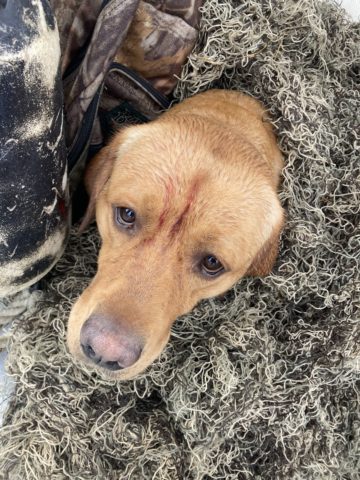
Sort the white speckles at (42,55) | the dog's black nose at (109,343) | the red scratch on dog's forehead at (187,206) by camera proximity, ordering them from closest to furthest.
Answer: the white speckles at (42,55) < the dog's black nose at (109,343) < the red scratch on dog's forehead at (187,206)

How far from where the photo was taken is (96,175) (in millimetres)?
1830

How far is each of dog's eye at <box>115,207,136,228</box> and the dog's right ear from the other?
0.18m

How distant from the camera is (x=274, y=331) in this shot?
6.82 ft

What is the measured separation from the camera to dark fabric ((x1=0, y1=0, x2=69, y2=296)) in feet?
4.12

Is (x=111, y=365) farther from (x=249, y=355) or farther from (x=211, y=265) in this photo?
(x=249, y=355)

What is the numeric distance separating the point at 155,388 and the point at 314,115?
1072 millimetres

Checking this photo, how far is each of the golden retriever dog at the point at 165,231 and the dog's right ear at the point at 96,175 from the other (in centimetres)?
4

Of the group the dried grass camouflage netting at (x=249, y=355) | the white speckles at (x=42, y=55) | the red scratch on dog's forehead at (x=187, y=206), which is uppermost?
the white speckles at (x=42, y=55)

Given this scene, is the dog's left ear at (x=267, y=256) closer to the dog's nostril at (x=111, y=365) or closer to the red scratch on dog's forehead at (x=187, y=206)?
the red scratch on dog's forehead at (x=187, y=206)

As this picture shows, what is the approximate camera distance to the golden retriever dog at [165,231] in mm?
1445

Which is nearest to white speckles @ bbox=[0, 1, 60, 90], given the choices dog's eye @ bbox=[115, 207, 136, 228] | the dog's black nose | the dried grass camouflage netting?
dog's eye @ bbox=[115, 207, 136, 228]

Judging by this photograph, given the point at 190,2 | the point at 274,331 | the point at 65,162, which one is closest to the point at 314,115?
the point at 190,2

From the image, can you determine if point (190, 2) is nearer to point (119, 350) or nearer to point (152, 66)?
point (152, 66)

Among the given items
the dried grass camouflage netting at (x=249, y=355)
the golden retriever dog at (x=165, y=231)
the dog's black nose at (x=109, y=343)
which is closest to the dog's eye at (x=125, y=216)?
the golden retriever dog at (x=165, y=231)
